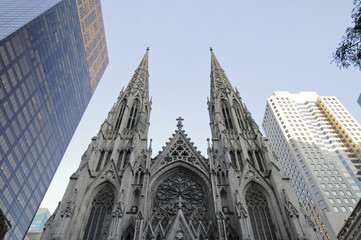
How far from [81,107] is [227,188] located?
39.9 m

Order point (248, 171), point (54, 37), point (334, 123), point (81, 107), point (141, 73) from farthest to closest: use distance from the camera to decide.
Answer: point (334, 123), point (81, 107), point (141, 73), point (54, 37), point (248, 171)

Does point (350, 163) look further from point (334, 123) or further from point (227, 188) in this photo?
point (227, 188)

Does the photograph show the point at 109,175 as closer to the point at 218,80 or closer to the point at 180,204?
the point at 180,204

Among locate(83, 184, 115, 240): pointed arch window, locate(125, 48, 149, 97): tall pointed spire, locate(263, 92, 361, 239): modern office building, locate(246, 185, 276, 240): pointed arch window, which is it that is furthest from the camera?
locate(263, 92, 361, 239): modern office building

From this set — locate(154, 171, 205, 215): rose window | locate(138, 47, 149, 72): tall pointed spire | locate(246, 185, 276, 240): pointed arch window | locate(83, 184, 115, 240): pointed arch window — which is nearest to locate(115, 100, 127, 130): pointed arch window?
locate(83, 184, 115, 240): pointed arch window

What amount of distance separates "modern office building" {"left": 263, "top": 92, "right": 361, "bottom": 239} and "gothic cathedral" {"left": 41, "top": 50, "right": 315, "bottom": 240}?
17659 mm

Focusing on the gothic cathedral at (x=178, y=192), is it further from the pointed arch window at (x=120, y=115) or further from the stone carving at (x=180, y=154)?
the pointed arch window at (x=120, y=115)

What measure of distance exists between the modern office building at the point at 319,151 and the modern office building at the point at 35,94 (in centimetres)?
4062

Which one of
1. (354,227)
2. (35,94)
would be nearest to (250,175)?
(354,227)

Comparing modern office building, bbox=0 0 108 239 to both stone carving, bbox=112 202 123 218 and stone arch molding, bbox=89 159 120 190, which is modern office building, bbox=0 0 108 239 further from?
stone carving, bbox=112 202 123 218

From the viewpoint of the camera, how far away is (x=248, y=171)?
26.7m

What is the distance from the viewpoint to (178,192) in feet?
83.6

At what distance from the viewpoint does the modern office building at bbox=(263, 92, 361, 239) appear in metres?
42.7

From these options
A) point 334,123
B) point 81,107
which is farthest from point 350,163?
point 81,107
